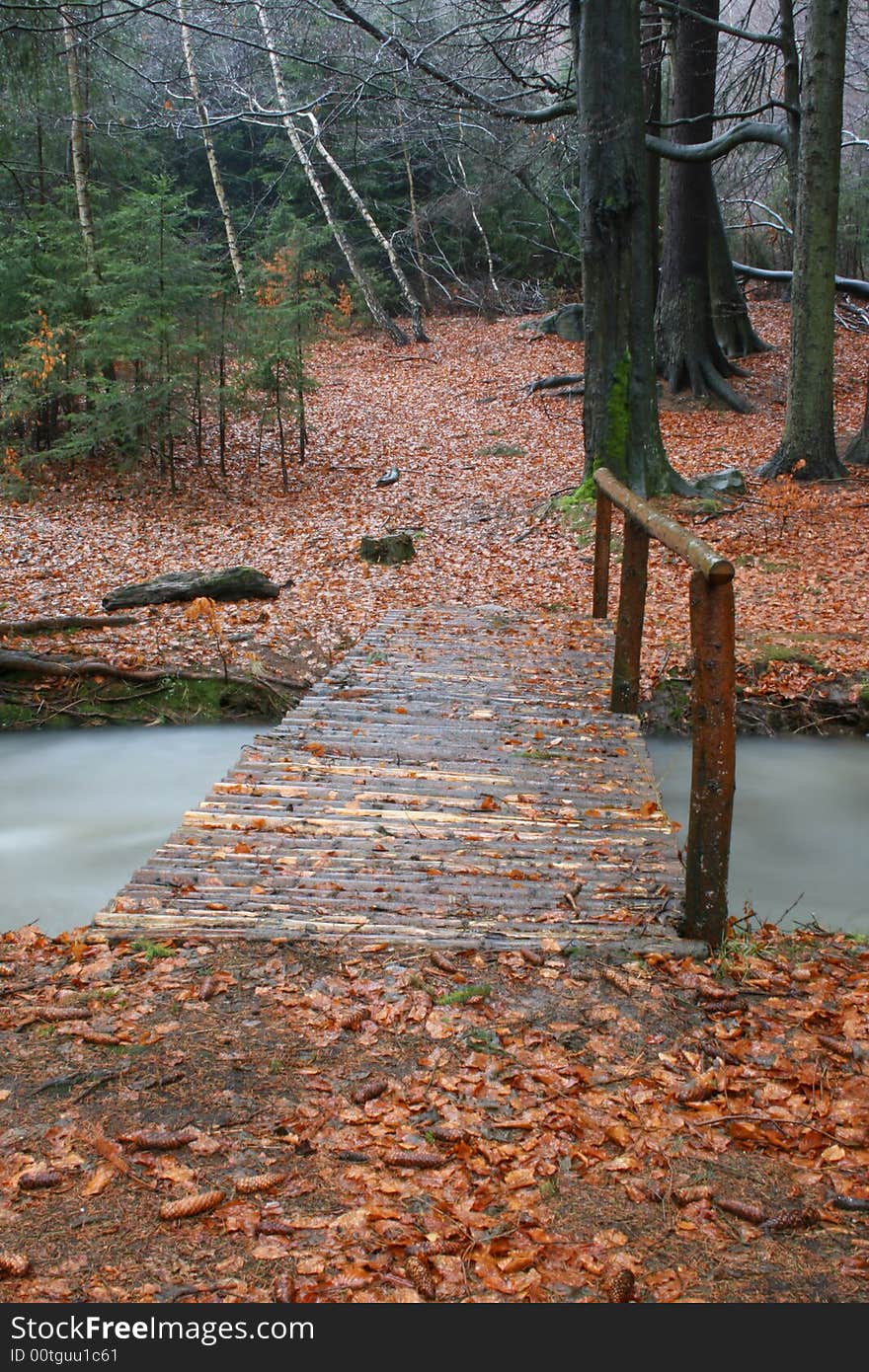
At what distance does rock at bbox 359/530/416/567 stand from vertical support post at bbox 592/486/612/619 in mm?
3704

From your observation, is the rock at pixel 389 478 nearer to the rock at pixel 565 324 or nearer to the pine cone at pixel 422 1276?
the rock at pixel 565 324

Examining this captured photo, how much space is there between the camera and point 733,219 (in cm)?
2848

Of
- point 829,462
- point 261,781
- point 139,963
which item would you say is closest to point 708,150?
point 829,462

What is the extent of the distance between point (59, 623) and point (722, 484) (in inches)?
324

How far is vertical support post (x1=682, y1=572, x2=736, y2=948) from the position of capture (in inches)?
151

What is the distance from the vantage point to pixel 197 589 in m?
11.2

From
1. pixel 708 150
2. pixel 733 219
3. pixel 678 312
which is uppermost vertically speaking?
pixel 733 219

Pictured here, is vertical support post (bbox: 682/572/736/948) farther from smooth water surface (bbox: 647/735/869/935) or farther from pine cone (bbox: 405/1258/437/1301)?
smooth water surface (bbox: 647/735/869/935)

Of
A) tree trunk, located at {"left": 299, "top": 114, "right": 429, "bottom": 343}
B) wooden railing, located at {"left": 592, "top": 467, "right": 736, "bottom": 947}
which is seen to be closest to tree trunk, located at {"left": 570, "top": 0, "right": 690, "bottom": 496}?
wooden railing, located at {"left": 592, "top": 467, "right": 736, "bottom": 947}

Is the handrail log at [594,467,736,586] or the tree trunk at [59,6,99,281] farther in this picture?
the tree trunk at [59,6,99,281]

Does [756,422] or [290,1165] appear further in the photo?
[756,422]

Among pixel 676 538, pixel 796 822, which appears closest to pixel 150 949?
pixel 676 538
